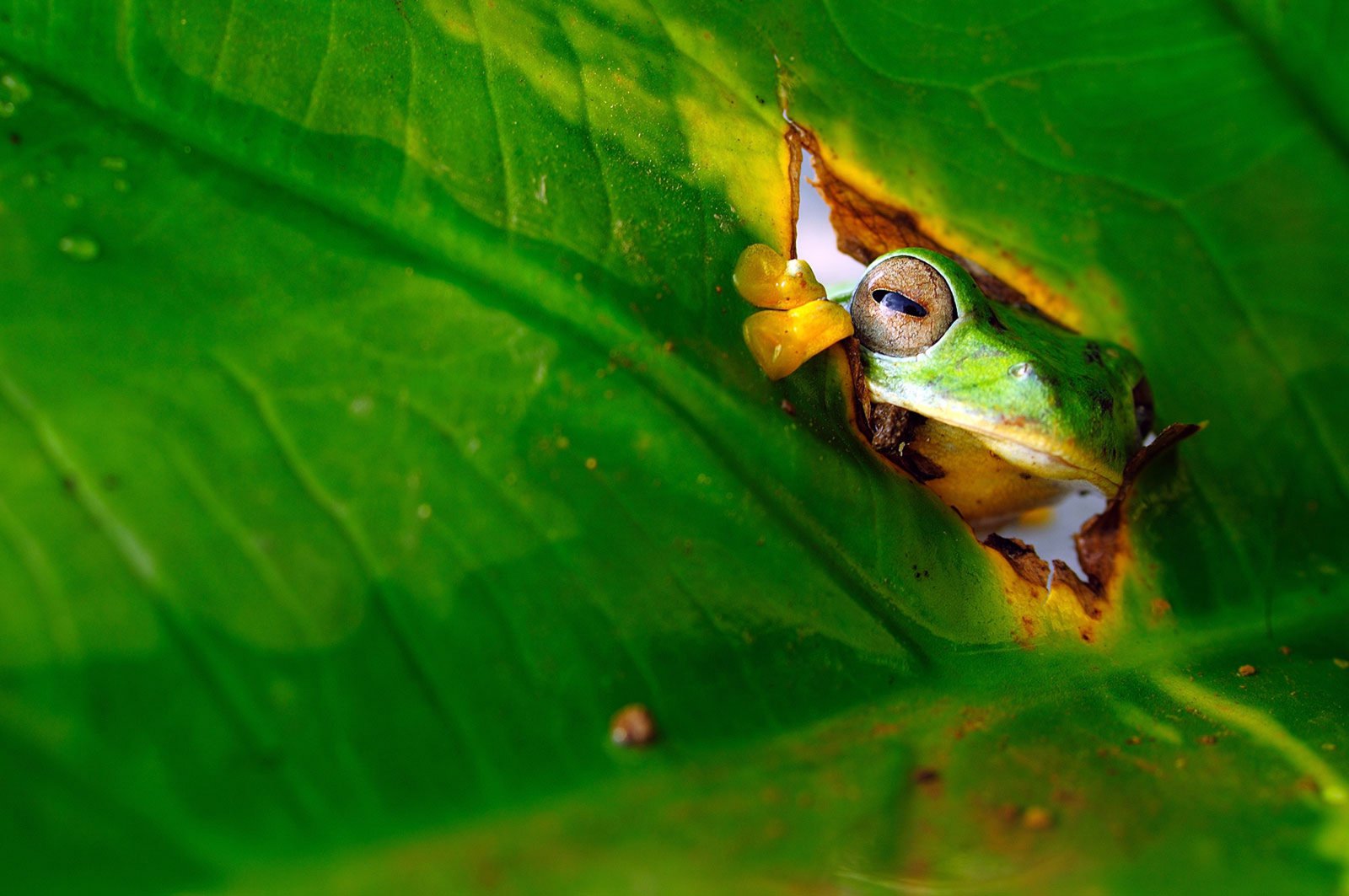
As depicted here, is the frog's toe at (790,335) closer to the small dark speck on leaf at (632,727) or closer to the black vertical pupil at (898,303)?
the black vertical pupil at (898,303)

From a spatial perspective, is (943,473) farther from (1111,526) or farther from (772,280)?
(772,280)

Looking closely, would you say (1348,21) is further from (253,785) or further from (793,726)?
(253,785)

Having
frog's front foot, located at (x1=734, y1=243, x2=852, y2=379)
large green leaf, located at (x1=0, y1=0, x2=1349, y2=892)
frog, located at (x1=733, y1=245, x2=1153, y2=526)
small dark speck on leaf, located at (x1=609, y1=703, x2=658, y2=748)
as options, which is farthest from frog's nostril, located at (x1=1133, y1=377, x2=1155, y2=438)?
small dark speck on leaf, located at (x1=609, y1=703, x2=658, y2=748)

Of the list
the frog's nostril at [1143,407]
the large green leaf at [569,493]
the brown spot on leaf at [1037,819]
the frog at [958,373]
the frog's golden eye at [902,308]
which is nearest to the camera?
the large green leaf at [569,493]

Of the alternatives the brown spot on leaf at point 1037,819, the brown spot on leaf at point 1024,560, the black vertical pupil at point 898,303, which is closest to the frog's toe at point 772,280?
the black vertical pupil at point 898,303

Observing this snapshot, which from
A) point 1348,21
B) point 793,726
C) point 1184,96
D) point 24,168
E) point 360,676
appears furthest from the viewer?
point 1184,96

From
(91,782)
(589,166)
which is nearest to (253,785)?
(91,782)
